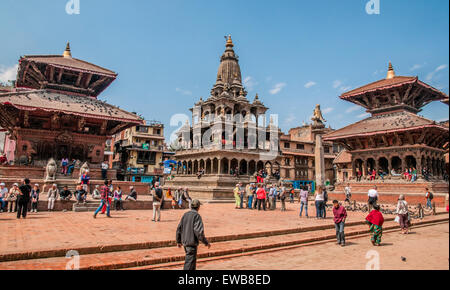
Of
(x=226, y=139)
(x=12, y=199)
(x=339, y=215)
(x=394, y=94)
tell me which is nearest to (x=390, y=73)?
(x=394, y=94)

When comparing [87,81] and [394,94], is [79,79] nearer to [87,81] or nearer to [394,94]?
[87,81]

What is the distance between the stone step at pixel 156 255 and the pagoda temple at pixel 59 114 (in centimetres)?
2383

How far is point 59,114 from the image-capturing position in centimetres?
2772

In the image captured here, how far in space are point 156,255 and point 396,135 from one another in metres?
31.2

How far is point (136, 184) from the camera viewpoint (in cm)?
2861

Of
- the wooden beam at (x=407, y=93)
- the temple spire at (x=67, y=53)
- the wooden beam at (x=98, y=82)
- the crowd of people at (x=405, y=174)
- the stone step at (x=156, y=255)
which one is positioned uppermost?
the temple spire at (x=67, y=53)

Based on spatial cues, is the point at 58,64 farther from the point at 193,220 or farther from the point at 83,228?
the point at 193,220

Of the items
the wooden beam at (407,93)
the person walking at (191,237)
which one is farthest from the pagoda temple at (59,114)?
the wooden beam at (407,93)

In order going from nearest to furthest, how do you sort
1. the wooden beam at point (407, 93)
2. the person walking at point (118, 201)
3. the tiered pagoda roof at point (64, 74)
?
the person walking at point (118, 201) → the tiered pagoda roof at point (64, 74) → the wooden beam at point (407, 93)

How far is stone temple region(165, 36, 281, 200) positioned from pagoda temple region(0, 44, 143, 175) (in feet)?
29.3

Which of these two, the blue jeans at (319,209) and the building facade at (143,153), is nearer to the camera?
the blue jeans at (319,209)

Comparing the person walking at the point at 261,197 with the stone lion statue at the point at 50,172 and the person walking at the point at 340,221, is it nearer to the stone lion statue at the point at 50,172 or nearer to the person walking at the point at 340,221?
the person walking at the point at 340,221

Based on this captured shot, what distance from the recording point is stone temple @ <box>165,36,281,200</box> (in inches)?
1282

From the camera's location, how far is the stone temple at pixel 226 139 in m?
32.6
